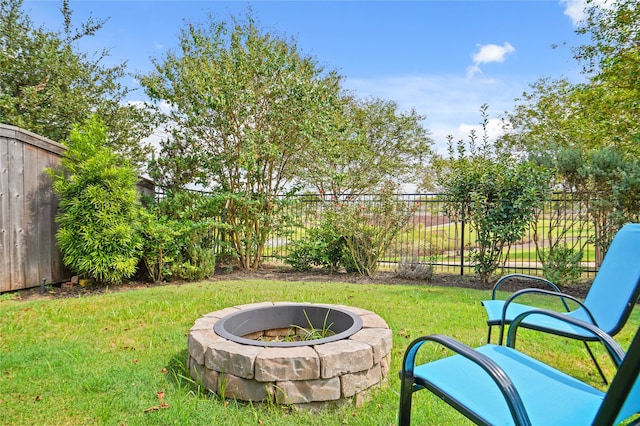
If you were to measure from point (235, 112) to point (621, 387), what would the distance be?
6.94 m

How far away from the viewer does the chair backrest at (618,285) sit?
83.7 inches

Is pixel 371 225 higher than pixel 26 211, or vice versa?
pixel 26 211

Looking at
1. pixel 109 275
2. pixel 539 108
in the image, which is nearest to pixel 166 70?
pixel 109 275

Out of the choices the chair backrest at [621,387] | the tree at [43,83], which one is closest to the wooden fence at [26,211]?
the tree at [43,83]

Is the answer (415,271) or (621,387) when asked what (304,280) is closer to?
(415,271)

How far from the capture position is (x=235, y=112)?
7098 millimetres

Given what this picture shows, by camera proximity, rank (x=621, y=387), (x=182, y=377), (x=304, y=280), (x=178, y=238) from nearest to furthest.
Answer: (x=621, y=387), (x=182, y=377), (x=178, y=238), (x=304, y=280)

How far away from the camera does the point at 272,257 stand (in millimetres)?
8570

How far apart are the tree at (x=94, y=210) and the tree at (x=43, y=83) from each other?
7.02ft

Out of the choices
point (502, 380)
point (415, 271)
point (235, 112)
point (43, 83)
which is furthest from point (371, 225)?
point (43, 83)

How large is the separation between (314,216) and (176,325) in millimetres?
4583

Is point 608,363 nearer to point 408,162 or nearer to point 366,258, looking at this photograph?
point 366,258

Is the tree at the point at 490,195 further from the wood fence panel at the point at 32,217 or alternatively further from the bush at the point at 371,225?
the wood fence panel at the point at 32,217

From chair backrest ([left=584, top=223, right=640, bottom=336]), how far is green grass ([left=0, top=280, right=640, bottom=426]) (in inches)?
29.0
